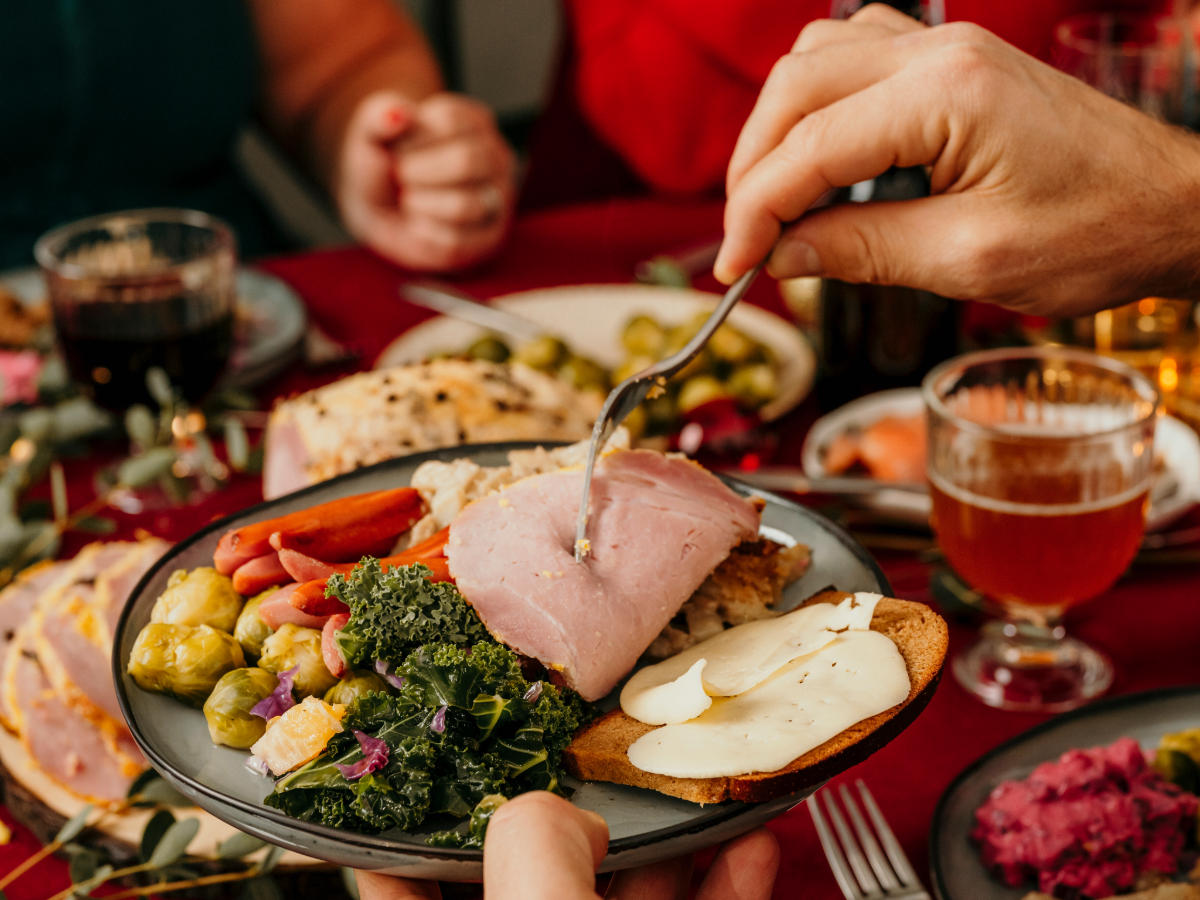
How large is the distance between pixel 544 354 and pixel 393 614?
1350 millimetres

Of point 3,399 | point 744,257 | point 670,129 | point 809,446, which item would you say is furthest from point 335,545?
point 670,129

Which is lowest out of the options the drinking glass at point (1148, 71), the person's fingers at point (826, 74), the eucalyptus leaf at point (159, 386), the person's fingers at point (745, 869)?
the person's fingers at point (745, 869)

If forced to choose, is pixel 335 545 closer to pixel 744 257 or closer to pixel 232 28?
pixel 744 257

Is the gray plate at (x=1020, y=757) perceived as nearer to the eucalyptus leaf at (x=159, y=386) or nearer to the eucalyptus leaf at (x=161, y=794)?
the eucalyptus leaf at (x=161, y=794)

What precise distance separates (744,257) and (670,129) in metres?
2.96

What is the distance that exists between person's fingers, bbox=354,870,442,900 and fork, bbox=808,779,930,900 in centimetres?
43

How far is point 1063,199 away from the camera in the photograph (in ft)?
3.97

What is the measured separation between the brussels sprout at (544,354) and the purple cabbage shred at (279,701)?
1.31m

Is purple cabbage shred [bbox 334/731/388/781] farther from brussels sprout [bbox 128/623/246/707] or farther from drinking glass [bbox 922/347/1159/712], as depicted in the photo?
drinking glass [bbox 922/347/1159/712]

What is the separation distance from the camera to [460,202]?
2811 mm

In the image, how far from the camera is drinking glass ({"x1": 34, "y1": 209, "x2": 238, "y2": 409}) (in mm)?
1956

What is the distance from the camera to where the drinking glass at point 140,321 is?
77.0 inches

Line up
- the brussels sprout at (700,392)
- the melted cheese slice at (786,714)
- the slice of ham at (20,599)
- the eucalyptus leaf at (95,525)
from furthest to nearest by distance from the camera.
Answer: the brussels sprout at (700,392) < the eucalyptus leaf at (95,525) < the slice of ham at (20,599) < the melted cheese slice at (786,714)

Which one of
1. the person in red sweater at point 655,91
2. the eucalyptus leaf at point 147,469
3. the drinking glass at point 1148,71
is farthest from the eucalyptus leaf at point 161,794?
the person in red sweater at point 655,91
